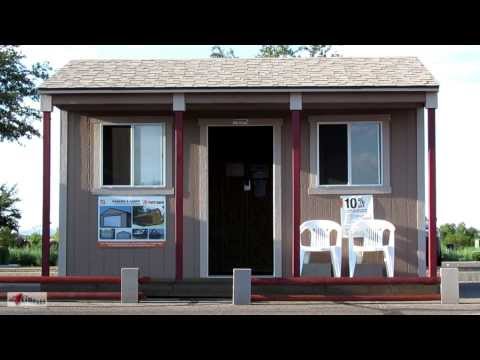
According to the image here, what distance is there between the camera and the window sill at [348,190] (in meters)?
13.6

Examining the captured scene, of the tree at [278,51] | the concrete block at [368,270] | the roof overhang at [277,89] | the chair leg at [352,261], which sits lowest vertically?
the concrete block at [368,270]

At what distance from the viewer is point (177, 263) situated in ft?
41.8

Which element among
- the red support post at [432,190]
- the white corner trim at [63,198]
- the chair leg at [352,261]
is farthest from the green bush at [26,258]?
the red support post at [432,190]

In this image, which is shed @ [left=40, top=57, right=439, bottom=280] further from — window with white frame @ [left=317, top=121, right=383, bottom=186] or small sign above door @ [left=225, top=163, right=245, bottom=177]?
small sign above door @ [left=225, top=163, right=245, bottom=177]

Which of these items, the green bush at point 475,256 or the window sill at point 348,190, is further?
the green bush at point 475,256

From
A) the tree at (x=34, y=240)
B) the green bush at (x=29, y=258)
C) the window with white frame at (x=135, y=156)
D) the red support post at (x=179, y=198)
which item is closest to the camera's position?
the red support post at (x=179, y=198)

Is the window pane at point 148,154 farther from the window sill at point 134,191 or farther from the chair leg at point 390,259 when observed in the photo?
the chair leg at point 390,259

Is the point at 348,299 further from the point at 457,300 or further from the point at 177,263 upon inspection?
the point at 177,263

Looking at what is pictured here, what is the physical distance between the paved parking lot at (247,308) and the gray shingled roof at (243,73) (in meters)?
3.40

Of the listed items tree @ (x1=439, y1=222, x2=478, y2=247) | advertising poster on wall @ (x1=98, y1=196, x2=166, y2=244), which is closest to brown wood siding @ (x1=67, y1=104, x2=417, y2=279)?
advertising poster on wall @ (x1=98, y1=196, x2=166, y2=244)

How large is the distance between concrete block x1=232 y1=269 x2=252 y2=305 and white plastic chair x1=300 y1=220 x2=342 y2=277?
1.89 m

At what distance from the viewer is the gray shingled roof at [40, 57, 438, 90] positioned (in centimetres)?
1298
